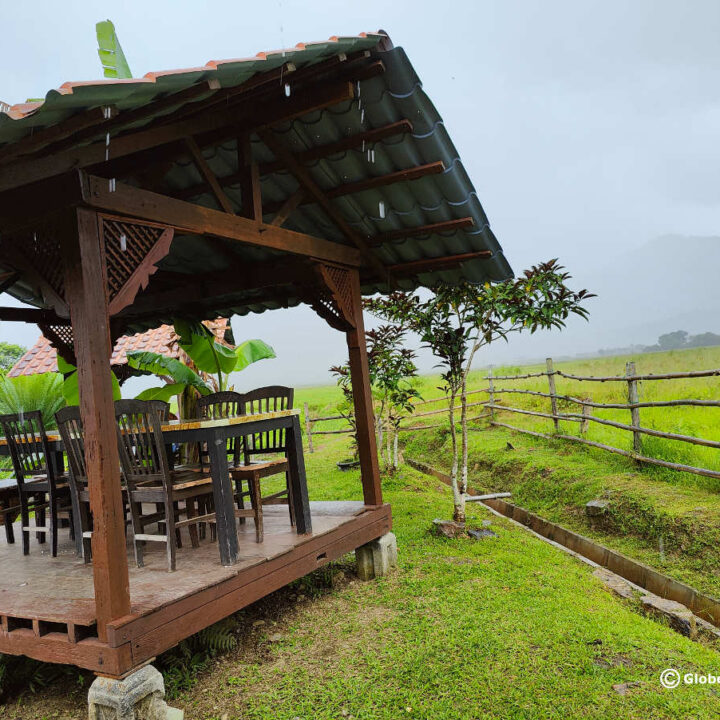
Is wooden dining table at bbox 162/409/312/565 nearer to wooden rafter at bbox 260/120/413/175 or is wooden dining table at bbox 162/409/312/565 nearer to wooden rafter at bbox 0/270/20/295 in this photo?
wooden rafter at bbox 260/120/413/175

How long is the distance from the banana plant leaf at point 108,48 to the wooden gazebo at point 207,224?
1.11 m

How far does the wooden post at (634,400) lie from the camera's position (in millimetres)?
7141

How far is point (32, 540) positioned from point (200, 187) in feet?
10.5

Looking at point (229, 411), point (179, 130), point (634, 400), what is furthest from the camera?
point (634, 400)

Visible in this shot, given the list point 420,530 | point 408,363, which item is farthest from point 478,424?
point 420,530

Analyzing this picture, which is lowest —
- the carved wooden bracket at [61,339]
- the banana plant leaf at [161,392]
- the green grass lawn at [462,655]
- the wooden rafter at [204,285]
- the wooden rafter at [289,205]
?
the green grass lawn at [462,655]

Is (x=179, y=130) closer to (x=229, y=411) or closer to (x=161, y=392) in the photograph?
(x=229, y=411)

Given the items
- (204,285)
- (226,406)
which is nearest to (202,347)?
(204,285)

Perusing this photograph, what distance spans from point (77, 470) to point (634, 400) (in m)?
6.45

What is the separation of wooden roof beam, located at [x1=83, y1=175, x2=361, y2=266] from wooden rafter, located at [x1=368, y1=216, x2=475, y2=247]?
484mm

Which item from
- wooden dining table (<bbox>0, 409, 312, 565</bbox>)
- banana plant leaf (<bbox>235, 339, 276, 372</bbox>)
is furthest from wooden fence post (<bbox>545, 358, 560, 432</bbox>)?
wooden dining table (<bbox>0, 409, 312, 565</bbox>)

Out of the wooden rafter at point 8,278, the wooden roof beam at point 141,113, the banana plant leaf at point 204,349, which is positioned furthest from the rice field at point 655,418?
the wooden rafter at point 8,278

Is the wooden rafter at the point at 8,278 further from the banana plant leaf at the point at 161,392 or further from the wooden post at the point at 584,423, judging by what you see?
the wooden post at the point at 584,423

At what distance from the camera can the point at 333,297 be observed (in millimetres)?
4770
